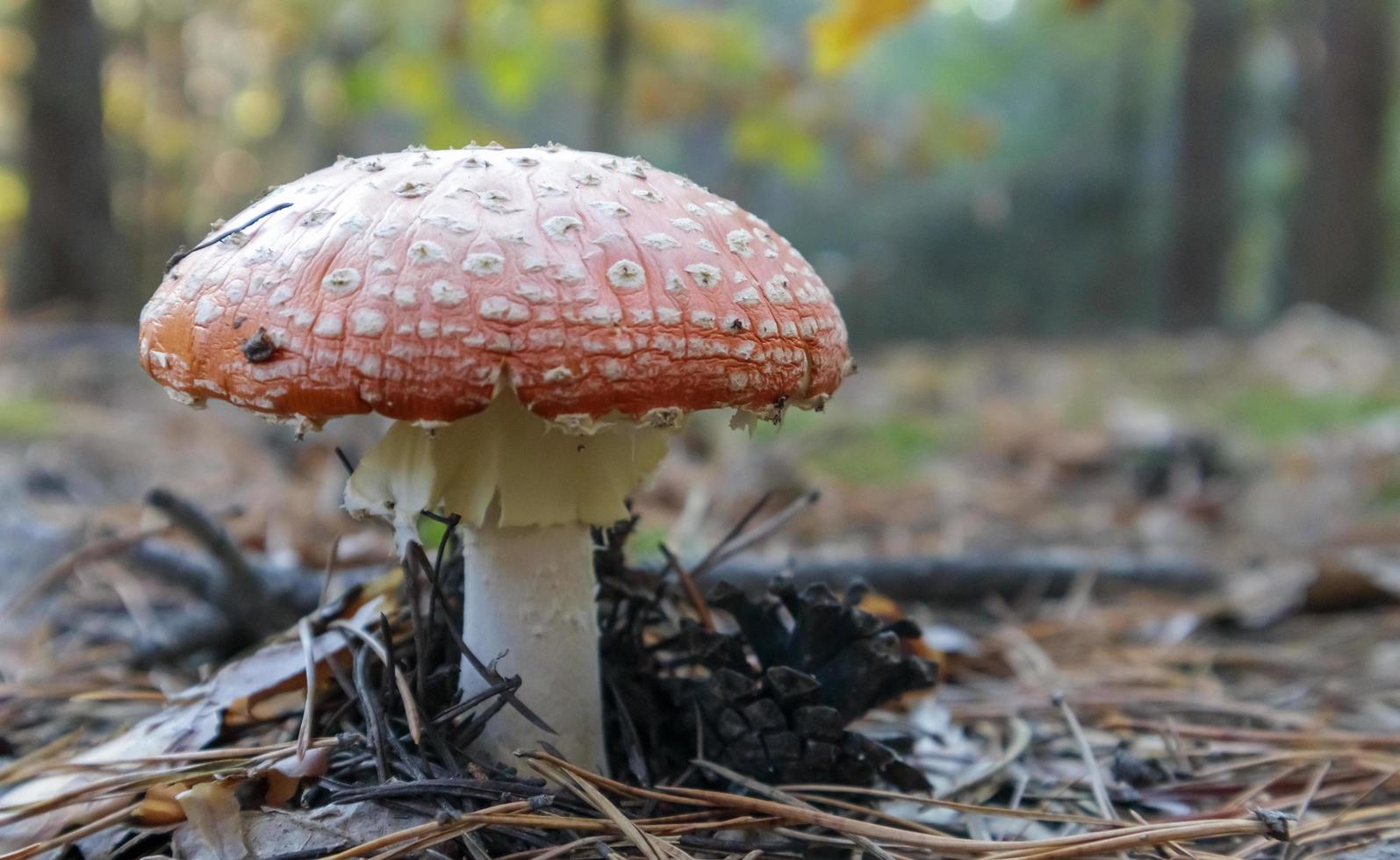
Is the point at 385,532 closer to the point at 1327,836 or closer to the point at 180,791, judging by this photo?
the point at 180,791

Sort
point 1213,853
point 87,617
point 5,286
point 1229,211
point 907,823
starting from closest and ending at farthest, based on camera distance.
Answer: point 1213,853 → point 907,823 → point 87,617 → point 5,286 → point 1229,211

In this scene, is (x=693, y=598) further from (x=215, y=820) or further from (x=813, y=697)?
(x=215, y=820)

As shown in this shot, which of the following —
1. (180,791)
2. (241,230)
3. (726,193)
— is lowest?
(180,791)

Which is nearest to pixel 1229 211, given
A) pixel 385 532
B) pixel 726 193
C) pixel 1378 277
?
pixel 1378 277

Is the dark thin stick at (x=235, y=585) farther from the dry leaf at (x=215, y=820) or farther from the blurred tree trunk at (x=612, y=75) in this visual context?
the blurred tree trunk at (x=612, y=75)

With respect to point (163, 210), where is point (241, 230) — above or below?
below

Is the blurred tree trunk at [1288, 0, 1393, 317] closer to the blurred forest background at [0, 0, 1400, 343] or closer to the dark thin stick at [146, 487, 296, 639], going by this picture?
the blurred forest background at [0, 0, 1400, 343]

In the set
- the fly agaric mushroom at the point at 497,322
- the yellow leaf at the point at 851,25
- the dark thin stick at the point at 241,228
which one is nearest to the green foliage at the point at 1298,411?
the yellow leaf at the point at 851,25
